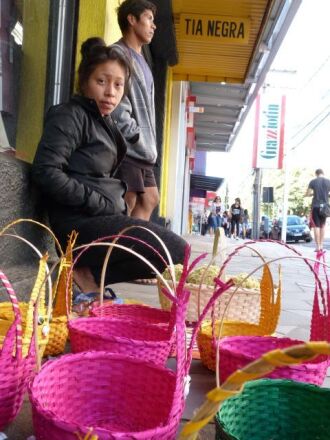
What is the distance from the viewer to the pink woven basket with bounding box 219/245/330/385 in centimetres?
122

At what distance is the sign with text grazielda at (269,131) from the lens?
1409cm

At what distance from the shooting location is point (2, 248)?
2.16 metres

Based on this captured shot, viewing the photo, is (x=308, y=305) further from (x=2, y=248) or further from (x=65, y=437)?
(x=65, y=437)

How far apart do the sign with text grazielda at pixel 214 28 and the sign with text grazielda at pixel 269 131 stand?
817cm

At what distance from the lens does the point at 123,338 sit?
1.28 meters

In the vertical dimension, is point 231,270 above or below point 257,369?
below

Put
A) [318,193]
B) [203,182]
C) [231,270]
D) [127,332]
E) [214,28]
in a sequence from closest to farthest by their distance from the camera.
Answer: [127,332] → [231,270] → [214,28] → [318,193] → [203,182]

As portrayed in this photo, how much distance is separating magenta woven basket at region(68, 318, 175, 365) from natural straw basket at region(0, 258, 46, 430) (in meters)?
0.27

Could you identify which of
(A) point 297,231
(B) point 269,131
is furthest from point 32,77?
(A) point 297,231

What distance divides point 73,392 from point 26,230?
4.57 feet

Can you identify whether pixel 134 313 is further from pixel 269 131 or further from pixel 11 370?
pixel 269 131

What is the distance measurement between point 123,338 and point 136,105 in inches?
74.5

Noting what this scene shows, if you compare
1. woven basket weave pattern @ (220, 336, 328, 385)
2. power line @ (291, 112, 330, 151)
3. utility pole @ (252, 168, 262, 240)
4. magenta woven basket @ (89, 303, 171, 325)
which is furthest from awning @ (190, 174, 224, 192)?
woven basket weave pattern @ (220, 336, 328, 385)

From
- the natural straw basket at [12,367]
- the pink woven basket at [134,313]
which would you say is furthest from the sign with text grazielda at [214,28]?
the natural straw basket at [12,367]
